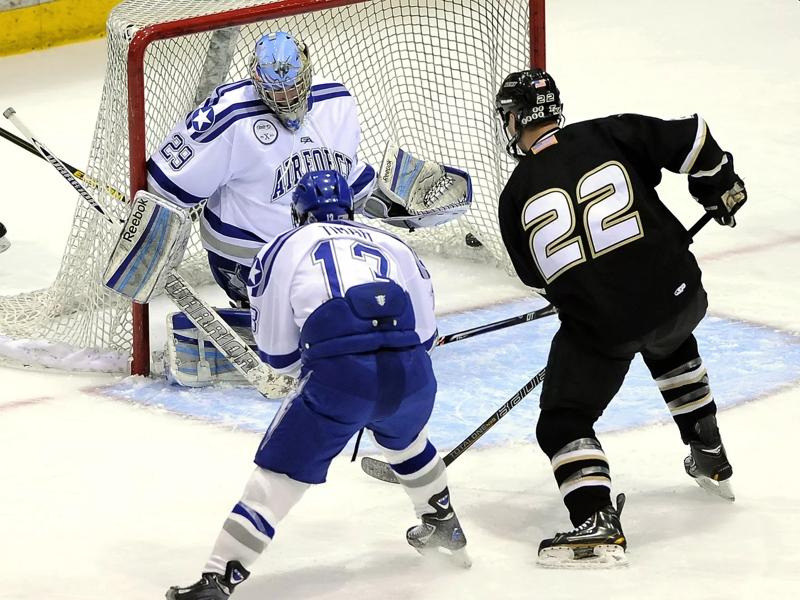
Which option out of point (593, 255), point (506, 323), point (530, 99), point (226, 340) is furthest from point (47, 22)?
point (593, 255)

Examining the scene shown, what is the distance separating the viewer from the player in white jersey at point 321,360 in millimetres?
2893

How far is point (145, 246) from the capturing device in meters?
4.13

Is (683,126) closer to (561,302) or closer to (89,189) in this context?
(561,302)

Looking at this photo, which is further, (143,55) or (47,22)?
(47,22)

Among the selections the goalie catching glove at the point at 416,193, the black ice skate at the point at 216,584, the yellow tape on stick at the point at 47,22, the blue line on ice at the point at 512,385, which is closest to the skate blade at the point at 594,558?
the black ice skate at the point at 216,584

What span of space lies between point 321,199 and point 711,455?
43.6 inches

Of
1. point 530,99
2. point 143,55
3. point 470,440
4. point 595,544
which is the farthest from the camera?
point 143,55

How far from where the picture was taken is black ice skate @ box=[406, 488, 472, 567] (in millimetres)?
3195

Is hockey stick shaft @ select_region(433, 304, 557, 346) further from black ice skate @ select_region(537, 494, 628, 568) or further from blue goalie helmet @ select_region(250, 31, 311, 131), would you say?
black ice skate @ select_region(537, 494, 628, 568)

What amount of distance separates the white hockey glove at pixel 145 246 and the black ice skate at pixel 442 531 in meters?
1.28

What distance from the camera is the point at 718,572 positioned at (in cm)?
318

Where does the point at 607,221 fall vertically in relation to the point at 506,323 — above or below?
above

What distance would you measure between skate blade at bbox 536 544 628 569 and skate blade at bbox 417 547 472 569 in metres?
0.18

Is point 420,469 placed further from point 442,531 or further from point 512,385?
point 512,385
